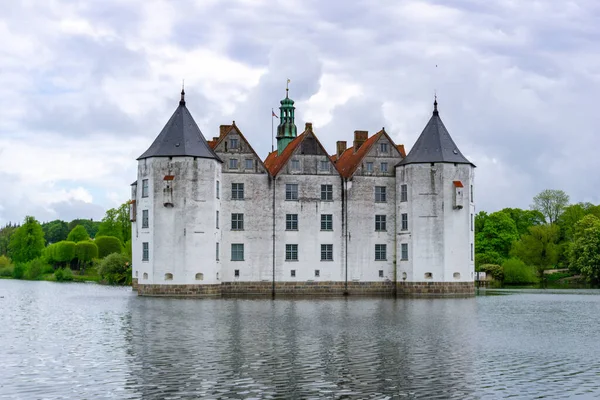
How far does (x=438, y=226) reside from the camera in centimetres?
5866

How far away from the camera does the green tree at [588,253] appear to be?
3541 inches

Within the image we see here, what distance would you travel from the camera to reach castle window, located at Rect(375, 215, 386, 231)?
61312mm

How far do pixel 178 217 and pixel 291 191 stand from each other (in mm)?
9123

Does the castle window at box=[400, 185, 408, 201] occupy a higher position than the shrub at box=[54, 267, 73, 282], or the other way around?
the castle window at box=[400, 185, 408, 201]

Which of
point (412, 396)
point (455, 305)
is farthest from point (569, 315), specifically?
point (412, 396)

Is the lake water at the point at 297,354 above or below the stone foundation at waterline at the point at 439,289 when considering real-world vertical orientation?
below

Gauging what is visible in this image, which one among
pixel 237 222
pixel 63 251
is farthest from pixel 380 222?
pixel 63 251

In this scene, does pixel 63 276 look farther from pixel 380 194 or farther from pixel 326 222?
pixel 380 194

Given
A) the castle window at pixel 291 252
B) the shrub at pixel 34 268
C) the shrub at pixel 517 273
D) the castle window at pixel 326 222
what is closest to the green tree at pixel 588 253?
the shrub at pixel 517 273

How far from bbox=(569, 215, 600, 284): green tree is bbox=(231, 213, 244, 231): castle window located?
4671 cm

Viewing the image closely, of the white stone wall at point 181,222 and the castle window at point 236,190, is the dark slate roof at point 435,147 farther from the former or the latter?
the white stone wall at point 181,222

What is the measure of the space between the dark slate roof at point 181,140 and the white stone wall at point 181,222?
0.48 metres

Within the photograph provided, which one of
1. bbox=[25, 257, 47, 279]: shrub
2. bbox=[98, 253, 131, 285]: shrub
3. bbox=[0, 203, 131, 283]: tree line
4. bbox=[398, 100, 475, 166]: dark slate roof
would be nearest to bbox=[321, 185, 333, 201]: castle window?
bbox=[398, 100, 475, 166]: dark slate roof

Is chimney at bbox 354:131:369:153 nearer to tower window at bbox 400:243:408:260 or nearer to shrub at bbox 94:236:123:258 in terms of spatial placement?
tower window at bbox 400:243:408:260
